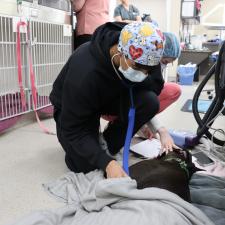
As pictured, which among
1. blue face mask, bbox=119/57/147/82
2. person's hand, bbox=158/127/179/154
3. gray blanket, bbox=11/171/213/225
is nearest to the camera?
gray blanket, bbox=11/171/213/225

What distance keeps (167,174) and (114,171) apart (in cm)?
20

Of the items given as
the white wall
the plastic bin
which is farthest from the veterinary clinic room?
the white wall

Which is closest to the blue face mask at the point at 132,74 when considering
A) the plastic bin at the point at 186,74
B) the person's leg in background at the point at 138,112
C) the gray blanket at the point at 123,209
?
the person's leg in background at the point at 138,112

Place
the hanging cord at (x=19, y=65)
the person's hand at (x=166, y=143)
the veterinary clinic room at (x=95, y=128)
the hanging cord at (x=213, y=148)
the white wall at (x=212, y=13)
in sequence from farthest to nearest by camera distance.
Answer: the white wall at (x=212, y=13), the hanging cord at (x=19, y=65), the hanging cord at (x=213, y=148), the person's hand at (x=166, y=143), the veterinary clinic room at (x=95, y=128)

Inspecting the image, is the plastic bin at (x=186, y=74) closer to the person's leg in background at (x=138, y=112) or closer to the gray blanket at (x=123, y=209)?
the person's leg in background at (x=138, y=112)

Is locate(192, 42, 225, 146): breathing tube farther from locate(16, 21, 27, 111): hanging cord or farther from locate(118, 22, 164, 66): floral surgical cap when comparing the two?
locate(16, 21, 27, 111): hanging cord

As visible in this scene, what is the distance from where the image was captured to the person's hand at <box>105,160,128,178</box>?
1.14 meters

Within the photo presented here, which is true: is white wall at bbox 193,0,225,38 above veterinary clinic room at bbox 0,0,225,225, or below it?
above

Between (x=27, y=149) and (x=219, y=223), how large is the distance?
1130mm

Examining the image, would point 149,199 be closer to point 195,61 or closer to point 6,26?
point 6,26

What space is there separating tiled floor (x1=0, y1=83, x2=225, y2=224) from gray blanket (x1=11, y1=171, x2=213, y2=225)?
0.15 meters

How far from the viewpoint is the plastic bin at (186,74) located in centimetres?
450

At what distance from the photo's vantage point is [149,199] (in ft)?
3.14

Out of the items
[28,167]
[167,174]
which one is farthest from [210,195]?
[28,167]
